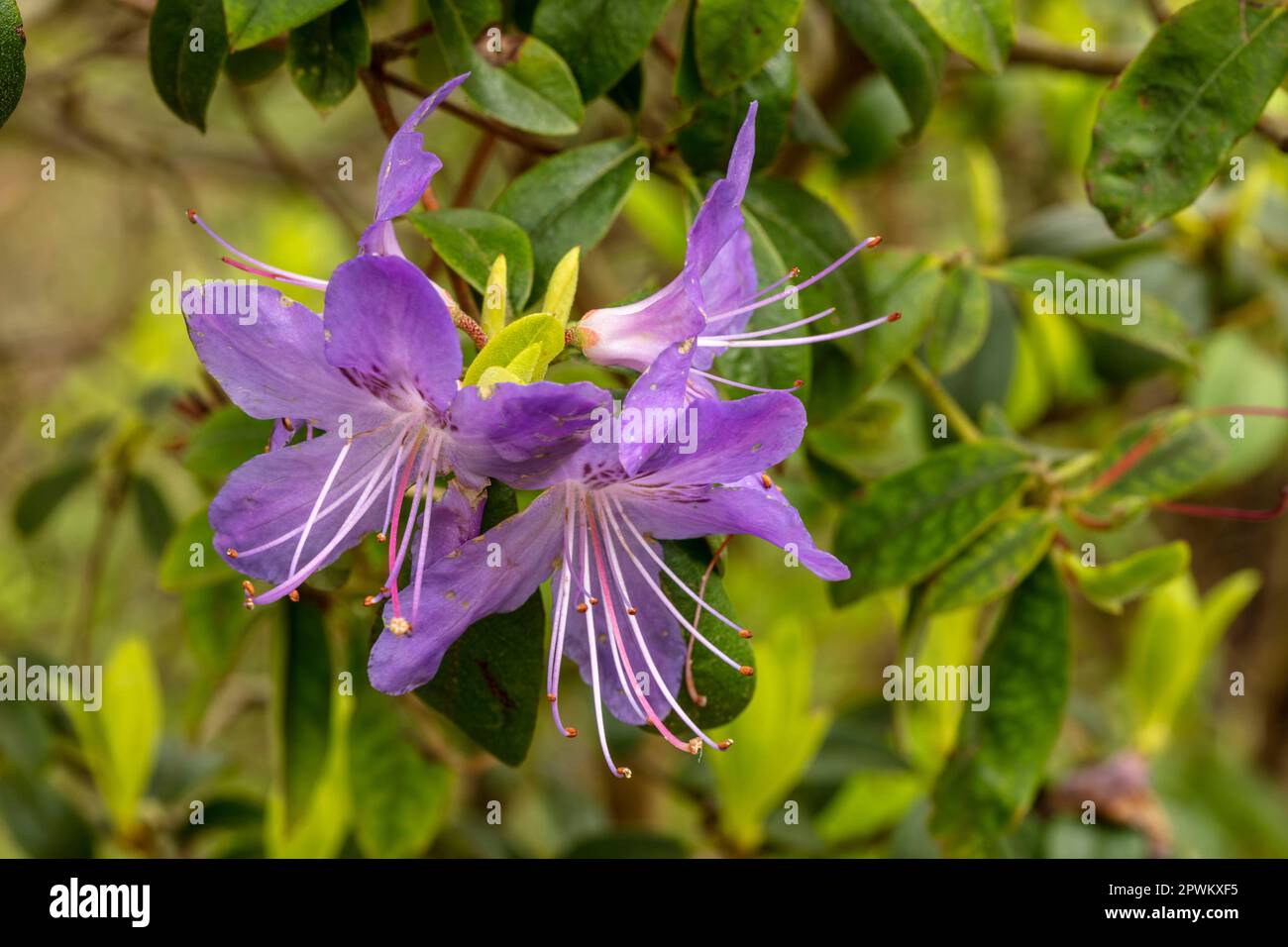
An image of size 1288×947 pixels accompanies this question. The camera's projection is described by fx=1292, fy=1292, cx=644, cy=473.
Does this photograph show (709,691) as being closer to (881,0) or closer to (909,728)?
(881,0)

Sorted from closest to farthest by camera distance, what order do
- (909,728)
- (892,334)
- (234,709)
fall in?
(892,334), (909,728), (234,709)

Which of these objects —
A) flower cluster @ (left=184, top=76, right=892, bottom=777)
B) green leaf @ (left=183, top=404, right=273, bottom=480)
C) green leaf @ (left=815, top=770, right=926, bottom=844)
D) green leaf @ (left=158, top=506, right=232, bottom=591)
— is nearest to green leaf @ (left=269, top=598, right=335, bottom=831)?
green leaf @ (left=158, top=506, right=232, bottom=591)

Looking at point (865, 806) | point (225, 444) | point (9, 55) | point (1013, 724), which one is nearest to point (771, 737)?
point (865, 806)

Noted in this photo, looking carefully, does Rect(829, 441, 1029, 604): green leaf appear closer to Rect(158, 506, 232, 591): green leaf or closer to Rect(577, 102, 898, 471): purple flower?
Rect(577, 102, 898, 471): purple flower

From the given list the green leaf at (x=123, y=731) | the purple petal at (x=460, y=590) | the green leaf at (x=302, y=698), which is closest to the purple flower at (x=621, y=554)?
the purple petal at (x=460, y=590)

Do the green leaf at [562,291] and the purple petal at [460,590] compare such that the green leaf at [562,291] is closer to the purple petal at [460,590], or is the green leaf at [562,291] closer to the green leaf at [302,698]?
the purple petal at [460,590]

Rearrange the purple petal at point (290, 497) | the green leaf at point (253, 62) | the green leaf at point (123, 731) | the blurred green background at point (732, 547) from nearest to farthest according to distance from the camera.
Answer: the purple petal at point (290, 497) < the green leaf at point (253, 62) < the blurred green background at point (732, 547) < the green leaf at point (123, 731)
